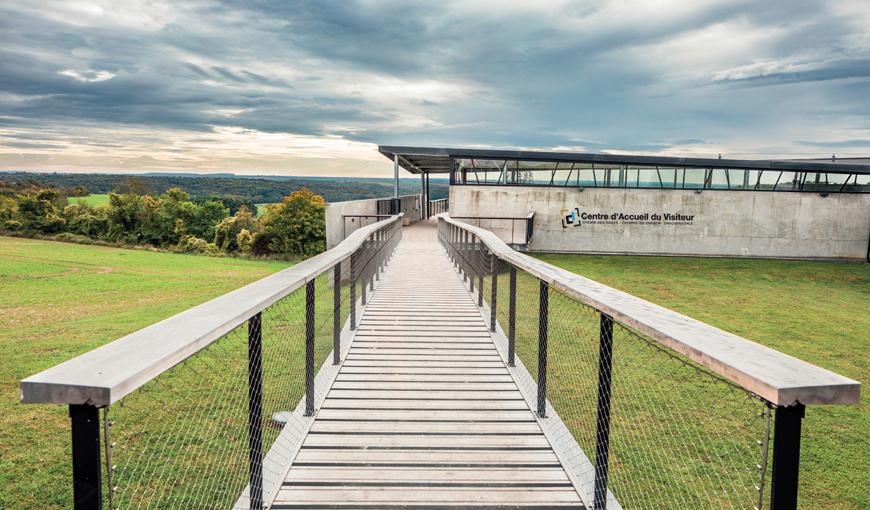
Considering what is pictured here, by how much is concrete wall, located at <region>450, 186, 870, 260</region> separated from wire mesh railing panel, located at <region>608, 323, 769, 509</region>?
51.4ft

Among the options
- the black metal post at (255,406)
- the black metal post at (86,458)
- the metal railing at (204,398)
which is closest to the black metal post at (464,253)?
the metal railing at (204,398)

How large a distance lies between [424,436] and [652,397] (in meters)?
4.16

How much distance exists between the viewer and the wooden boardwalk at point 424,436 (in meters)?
3.06

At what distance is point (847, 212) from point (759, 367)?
2744cm

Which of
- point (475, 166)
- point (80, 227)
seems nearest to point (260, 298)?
point (475, 166)

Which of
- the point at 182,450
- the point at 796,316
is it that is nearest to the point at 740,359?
the point at 182,450

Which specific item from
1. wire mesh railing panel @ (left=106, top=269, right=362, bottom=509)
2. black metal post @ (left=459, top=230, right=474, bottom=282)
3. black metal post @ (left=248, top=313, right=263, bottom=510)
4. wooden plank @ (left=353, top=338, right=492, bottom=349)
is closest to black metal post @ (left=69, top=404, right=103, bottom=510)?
wire mesh railing panel @ (left=106, top=269, right=362, bottom=509)

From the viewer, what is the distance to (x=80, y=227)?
6456 cm

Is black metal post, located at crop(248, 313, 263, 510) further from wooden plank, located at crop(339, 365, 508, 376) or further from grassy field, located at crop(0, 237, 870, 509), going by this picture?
wooden plank, located at crop(339, 365, 508, 376)

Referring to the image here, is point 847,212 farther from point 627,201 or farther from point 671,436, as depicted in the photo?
point 671,436

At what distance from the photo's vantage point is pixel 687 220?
23547 mm

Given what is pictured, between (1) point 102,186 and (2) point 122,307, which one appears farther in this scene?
(1) point 102,186

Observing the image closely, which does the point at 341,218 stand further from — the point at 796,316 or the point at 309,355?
the point at 309,355

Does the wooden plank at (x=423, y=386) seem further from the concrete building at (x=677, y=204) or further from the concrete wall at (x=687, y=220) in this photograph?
the concrete wall at (x=687, y=220)
